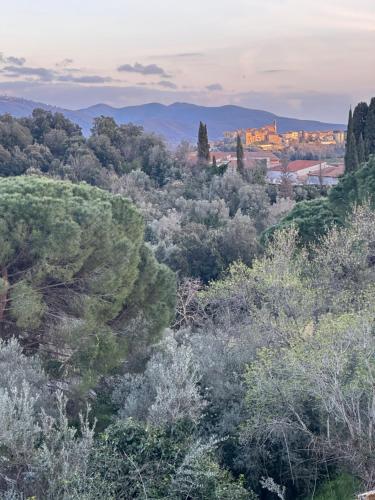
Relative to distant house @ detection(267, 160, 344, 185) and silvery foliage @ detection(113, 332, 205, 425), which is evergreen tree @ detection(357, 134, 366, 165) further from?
silvery foliage @ detection(113, 332, 205, 425)

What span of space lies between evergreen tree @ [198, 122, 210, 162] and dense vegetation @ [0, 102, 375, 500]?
74.4 feet

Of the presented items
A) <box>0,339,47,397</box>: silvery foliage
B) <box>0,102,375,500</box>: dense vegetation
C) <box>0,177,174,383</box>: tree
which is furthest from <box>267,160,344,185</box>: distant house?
<box>0,339,47,397</box>: silvery foliage

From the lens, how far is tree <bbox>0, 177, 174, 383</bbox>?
9734 mm

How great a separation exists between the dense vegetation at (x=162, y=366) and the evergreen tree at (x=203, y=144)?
22.7 metres

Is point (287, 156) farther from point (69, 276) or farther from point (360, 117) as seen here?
point (69, 276)

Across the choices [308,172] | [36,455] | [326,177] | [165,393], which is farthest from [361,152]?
[308,172]

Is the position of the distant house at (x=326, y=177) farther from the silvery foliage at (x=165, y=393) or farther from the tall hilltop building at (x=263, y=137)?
the tall hilltop building at (x=263, y=137)

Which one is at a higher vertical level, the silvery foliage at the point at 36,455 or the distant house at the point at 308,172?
the silvery foliage at the point at 36,455

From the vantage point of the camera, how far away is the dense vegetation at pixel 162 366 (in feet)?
20.9

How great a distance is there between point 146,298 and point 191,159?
32988 mm

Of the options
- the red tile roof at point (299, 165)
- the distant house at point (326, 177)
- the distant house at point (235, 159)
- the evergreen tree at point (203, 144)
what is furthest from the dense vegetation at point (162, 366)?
the red tile roof at point (299, 165)

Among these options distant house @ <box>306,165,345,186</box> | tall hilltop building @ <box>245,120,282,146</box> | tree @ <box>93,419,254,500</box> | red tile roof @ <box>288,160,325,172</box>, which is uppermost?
tall hilltop building @ <box>245,120,282,146</box>

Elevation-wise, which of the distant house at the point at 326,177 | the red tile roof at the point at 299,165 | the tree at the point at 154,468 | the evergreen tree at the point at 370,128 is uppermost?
the evergreen tree at the point at 370,128

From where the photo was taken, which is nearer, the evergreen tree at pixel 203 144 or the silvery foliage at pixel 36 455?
the silvery foliage at pixel 36 455
